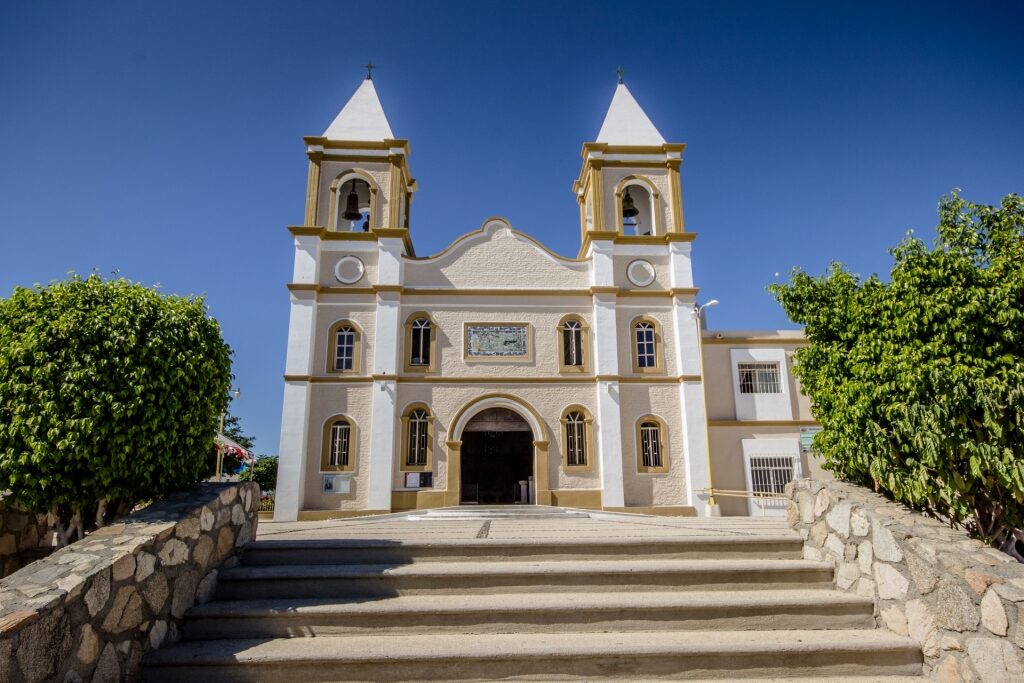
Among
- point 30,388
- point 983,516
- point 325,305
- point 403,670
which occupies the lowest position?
point 403,670

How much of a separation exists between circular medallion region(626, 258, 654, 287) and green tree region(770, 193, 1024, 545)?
11.9m

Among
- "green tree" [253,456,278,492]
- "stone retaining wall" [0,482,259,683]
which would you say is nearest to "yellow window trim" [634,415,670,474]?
"stone retaining wall" [0,482,259,683]

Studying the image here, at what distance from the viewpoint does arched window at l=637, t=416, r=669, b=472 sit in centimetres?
1689

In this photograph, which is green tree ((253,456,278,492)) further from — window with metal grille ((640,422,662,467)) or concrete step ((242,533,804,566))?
concrete step ((242,533,804,566))

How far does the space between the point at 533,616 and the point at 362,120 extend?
18.7 meters

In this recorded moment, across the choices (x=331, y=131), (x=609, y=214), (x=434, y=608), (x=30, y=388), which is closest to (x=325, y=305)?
(x=331, y=131)

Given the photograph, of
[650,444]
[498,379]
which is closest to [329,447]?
[498,379]

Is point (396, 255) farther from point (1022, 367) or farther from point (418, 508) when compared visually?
point (1022, 367)

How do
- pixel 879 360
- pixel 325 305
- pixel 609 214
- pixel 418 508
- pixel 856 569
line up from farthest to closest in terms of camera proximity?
pixel 609 214 < pixel 325 305 < pixel 418 508 < pixel 879 360 < pixel 856 569

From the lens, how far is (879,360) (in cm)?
605

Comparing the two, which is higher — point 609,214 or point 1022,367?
point 609,214

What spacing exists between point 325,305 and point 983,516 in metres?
Result: 15.6

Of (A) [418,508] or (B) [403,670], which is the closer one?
(B) [403,670]

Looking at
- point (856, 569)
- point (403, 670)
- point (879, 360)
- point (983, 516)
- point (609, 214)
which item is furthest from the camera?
point (609, 214)
